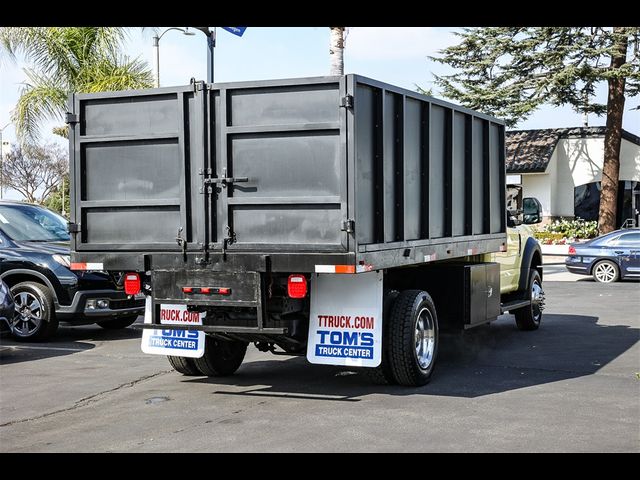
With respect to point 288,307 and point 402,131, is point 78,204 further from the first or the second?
point 402,131

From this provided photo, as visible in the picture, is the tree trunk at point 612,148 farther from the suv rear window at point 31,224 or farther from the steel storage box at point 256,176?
the steel storage box at point 256,176

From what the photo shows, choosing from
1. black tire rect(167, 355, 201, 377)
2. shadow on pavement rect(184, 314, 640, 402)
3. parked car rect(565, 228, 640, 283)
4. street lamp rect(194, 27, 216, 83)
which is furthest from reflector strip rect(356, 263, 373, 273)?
parked car rect(565, 228, 640, 283)

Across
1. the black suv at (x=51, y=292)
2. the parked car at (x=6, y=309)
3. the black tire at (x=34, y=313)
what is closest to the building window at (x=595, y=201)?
the black suv at (x=51, y=292)

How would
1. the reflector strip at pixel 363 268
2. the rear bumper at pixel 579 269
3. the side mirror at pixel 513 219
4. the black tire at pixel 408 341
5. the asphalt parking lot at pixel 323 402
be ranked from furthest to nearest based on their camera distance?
the rear bumper at pixel 579 269 < the side mirror at pixel 513 219 < the black tire at pixel 408 341 < the reflector strip at pixel 363 268 < the asphalt parking lot at pixel 323 402

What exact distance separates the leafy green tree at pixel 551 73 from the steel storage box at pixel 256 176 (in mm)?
24603

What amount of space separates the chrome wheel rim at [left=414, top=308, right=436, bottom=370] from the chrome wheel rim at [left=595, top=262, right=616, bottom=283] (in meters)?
13.1

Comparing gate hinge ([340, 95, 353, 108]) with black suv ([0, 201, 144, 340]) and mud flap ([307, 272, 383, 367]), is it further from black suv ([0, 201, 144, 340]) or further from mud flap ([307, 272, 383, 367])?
black suv ([0, 201, 144, 340])

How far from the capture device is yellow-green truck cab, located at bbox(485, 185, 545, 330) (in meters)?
12.0

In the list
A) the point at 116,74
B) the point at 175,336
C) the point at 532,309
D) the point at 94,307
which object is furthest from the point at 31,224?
the point at 116,74

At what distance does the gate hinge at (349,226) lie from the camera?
7.23 meters

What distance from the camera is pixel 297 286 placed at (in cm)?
750

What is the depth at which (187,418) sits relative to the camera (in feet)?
23.7

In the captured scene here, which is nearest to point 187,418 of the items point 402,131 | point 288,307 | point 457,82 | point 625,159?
point 288,307
